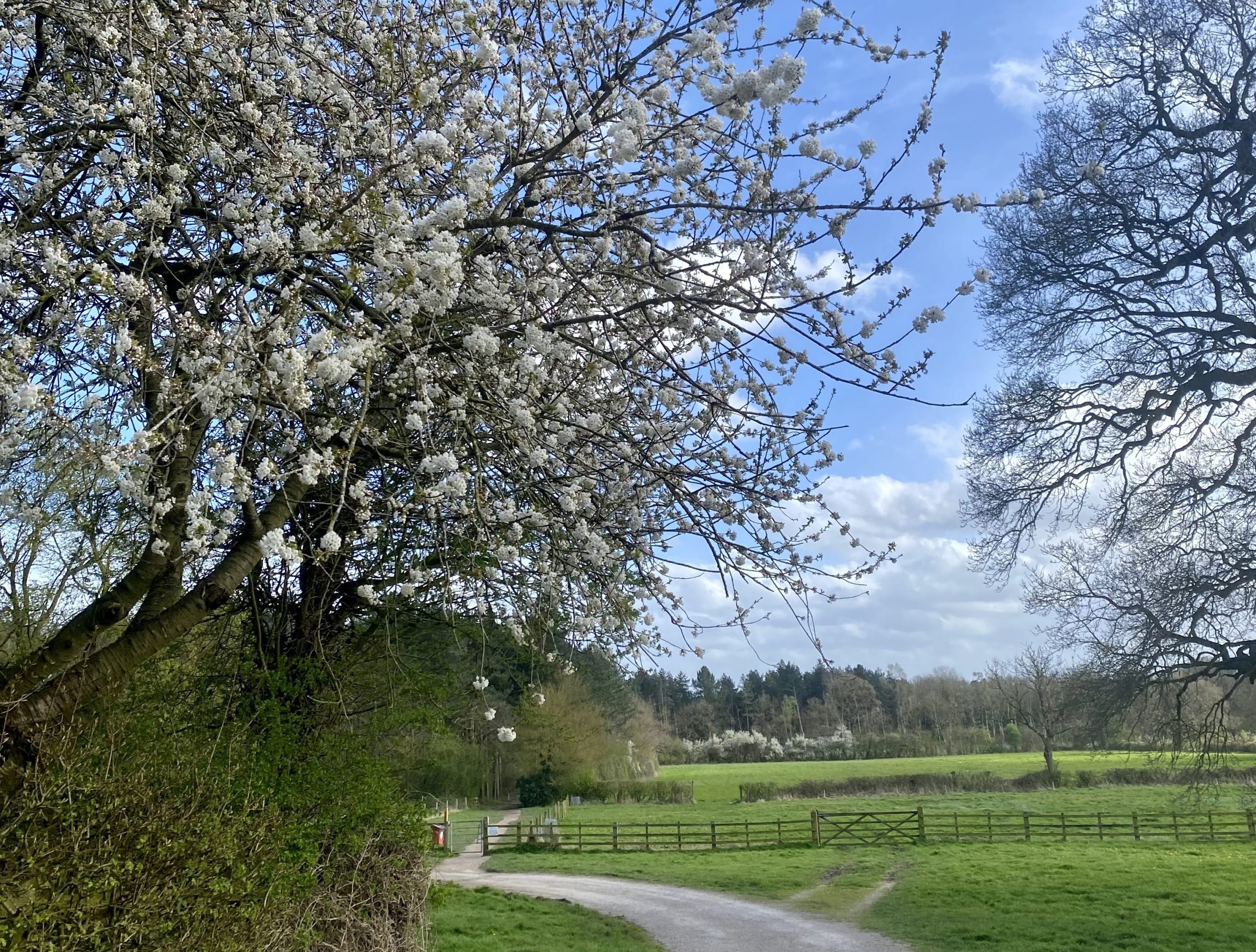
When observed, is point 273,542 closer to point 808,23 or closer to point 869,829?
point 808,23

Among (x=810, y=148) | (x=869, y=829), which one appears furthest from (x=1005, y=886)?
(x=810, y=148)

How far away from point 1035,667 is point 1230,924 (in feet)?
92.6

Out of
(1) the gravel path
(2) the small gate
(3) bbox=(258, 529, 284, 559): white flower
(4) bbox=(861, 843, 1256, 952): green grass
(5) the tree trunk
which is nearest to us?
(3) bbox=(258, 529, 284, 559): white flower

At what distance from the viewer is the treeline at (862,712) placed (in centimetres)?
5319

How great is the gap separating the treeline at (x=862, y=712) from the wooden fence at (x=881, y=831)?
662 inches

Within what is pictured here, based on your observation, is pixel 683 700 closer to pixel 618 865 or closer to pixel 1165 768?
pixel 618 865

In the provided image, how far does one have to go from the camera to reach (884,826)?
22297 millimetres

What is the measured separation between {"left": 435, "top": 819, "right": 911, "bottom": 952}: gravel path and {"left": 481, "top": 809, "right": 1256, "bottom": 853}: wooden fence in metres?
5.19

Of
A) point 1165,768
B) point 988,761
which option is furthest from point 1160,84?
point 988,761

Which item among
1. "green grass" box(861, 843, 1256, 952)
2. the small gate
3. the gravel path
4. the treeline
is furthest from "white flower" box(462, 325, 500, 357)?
the treeline

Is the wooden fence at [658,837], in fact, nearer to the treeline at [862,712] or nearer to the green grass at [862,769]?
the green grass at [862,769]

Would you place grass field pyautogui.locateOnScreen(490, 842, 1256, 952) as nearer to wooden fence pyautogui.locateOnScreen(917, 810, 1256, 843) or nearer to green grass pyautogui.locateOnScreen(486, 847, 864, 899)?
green grass pyautogui.locateOnScreen(486, 847, 864, 899)

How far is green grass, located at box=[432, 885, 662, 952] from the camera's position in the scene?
927cm

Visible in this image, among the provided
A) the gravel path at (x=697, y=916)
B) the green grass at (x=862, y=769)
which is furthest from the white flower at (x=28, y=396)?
the green grass at (x=862, y=769)
